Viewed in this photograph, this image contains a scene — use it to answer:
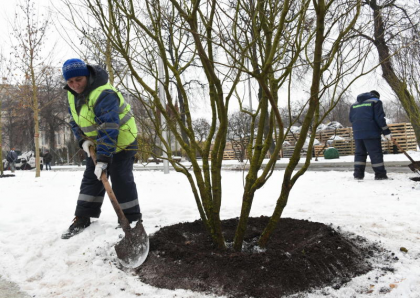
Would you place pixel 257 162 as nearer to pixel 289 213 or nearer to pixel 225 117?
pixel 225 117

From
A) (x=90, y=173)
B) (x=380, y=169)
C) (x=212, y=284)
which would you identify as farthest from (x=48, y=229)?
(x=380, y=169)

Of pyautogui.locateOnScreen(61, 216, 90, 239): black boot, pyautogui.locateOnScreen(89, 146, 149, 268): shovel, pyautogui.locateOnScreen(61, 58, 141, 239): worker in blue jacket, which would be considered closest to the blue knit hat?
pyautogui.locateOnScreen(61, 58, 141, 239): worker in blue jacket

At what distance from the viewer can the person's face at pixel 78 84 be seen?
3.05 m

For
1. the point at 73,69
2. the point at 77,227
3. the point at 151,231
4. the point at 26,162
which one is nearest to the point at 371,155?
the point at 151,231

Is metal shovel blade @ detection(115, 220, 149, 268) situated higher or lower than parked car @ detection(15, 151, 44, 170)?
lower

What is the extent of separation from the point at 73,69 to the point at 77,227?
153 centimetres

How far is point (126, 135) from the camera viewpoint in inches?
127

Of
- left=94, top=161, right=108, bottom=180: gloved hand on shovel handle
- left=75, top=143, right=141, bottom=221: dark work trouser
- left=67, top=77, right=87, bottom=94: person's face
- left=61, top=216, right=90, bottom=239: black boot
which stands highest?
left=67, top=77, right=87, bottom=94: person's face

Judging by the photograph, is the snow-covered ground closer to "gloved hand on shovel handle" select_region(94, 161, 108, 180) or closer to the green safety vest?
"gloved hand on shovel handle" select_region(94, 161, 108, 180)

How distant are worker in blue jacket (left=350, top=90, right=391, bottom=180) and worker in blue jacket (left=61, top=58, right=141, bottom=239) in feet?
15.7

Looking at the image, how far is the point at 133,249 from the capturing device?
2.43m

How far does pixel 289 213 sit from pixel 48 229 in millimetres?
2637

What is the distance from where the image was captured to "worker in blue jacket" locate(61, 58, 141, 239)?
2.96m

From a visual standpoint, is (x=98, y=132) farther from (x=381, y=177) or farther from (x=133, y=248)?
(x=381, y=177)
